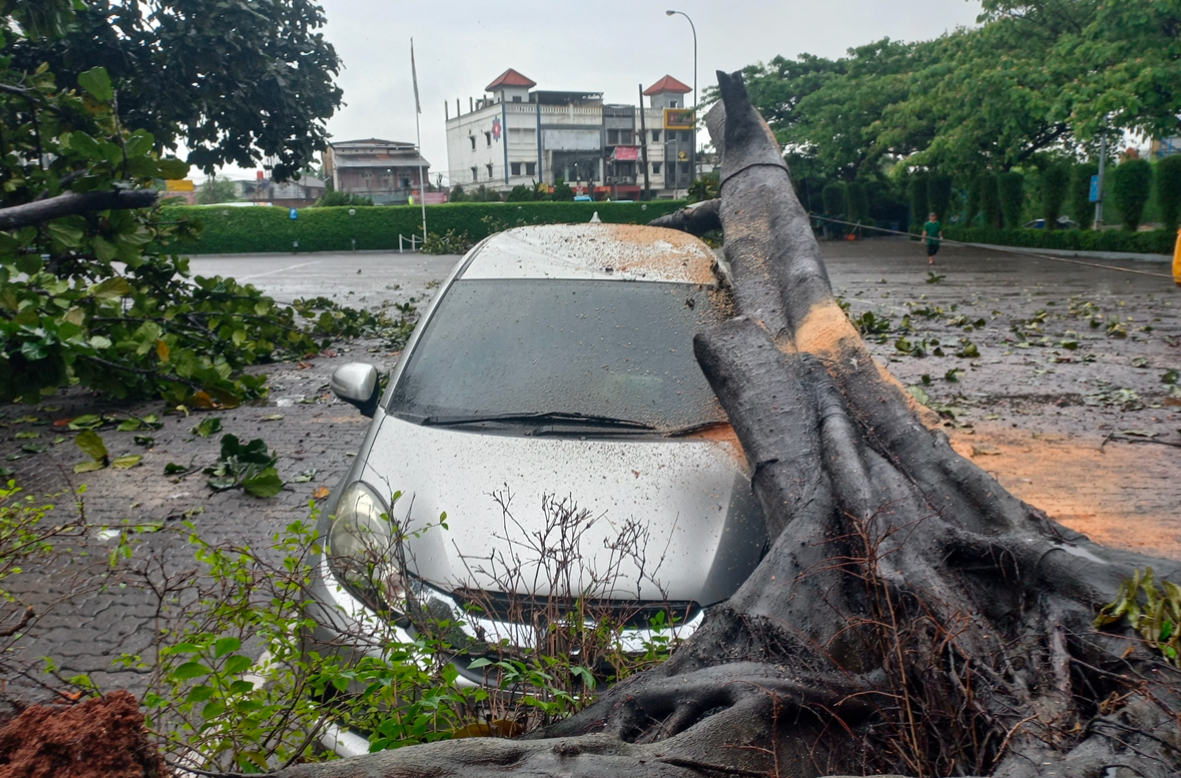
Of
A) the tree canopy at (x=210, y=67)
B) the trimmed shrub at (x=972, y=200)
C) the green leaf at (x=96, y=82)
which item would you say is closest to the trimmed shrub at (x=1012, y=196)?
the trimmed shrub at (x=972, y=200)

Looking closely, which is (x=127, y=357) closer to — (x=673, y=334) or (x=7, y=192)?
(x=7, y=192)

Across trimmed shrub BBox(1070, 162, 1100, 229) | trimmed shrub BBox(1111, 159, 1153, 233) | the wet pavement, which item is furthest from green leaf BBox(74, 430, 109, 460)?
trimmed shrub BBox(1070, 162, 1100, 229)

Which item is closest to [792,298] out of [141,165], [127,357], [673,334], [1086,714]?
[673,334]

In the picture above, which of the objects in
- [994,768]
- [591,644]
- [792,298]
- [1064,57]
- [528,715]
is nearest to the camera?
[994,768]

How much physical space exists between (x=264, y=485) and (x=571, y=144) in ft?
291

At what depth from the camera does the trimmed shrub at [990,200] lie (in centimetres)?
4150

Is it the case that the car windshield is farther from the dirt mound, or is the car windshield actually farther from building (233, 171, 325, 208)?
building (233, 171, 325, 208)

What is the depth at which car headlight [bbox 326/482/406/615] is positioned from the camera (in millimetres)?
2752

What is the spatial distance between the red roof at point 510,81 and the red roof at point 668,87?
1907 centimetres

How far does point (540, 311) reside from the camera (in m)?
4.30

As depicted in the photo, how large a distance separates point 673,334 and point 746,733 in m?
2.50

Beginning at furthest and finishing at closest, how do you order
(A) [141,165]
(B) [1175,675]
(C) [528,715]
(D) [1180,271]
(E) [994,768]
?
(D) [1180,271], (A) [141,165], (C) [528,715], (B) [1175,675], (E) [994,768]

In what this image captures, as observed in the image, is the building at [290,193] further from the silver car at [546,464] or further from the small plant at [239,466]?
the silver car at [546,464]

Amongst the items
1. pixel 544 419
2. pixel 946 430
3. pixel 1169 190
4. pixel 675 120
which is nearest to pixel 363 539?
pixel 544 419
